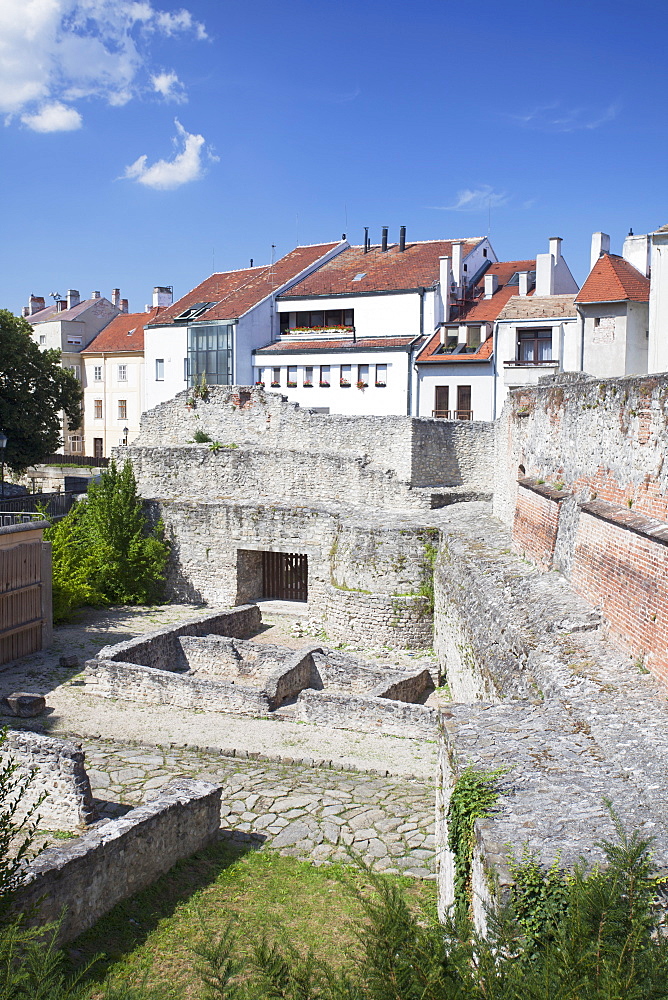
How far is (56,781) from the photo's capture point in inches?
343

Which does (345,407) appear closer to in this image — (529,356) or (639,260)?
(529,356)

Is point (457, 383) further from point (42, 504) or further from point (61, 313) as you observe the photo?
point (61, 313)

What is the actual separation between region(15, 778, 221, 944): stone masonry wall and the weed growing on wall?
1168 centimetres

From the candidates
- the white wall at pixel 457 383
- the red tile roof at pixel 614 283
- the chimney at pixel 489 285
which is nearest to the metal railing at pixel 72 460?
the white wall at pixel 457 383

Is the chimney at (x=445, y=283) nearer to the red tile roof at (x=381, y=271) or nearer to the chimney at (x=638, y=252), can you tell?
the red tile roof at (x=381, y=271)

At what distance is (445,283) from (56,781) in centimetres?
2677

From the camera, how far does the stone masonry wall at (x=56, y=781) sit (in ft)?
28.3

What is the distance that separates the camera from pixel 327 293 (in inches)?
1331

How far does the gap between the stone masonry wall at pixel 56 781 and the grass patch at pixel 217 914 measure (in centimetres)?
139

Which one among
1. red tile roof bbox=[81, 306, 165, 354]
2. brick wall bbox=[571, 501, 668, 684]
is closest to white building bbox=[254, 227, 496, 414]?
red tile roof bbox=[81, 306, 165, 354]

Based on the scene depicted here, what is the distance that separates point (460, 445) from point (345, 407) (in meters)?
10.3

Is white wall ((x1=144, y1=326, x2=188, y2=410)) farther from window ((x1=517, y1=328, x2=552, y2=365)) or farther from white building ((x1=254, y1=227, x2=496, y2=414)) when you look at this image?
window ((x1=517, y1=328, x2=552, y2=365))

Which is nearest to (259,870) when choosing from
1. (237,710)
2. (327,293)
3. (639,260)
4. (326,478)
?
(237,710)

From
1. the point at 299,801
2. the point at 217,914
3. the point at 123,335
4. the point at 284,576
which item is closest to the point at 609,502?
the point at 299,801
